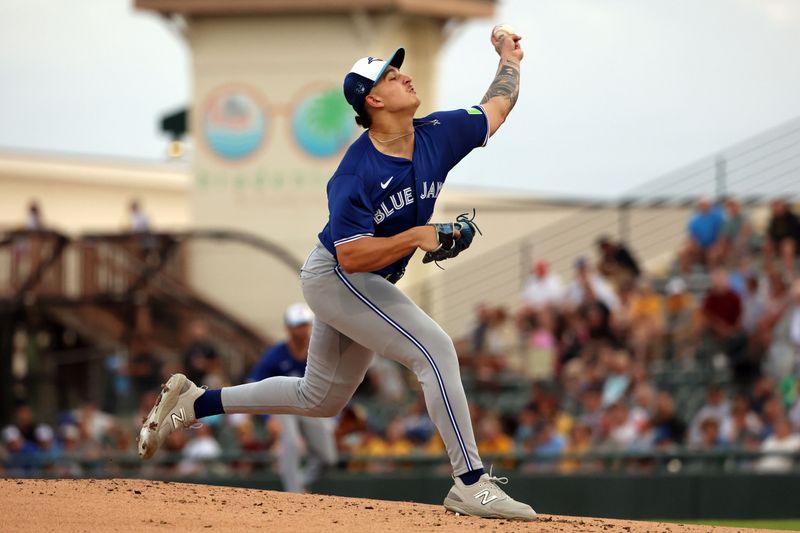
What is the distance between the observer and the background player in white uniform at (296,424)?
10.8 meters

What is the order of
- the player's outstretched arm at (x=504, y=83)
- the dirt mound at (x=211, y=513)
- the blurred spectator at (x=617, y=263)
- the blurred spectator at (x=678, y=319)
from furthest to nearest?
the blurred spectator at (x=617, y=263) < the blurred spectator at (x=678, y=319) < the player's outstretched arm at (x=504, y=83) < the dirt mound at (x=211, y=513)

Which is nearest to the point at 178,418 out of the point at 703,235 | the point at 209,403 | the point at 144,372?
the point at 209,403

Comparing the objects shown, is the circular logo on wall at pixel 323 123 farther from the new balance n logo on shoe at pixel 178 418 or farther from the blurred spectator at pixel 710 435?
the new balance n logo on shoe at pixel 178 418

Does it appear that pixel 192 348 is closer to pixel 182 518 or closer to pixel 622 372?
pixel 622 372

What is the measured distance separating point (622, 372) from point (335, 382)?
8.33 m

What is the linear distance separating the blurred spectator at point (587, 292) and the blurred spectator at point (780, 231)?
184 centimetres

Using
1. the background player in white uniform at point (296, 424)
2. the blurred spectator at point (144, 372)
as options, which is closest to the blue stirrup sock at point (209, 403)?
the background player in white uniform at point (296, 424)

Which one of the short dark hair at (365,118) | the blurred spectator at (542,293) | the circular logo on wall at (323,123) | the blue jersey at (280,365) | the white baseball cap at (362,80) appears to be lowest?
the blue jersey at (280,365)

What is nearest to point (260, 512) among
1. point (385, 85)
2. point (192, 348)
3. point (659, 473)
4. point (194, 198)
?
point (385, 85)

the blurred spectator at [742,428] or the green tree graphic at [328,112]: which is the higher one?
the green tree graphic at [328,112]

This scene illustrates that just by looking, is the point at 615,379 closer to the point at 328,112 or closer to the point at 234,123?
the point at 328,112

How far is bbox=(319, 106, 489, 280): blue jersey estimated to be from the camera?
6512 mm

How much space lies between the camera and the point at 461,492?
6840 mm

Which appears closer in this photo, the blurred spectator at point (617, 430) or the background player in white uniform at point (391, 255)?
the background player in white uniform at point (391, 255)
